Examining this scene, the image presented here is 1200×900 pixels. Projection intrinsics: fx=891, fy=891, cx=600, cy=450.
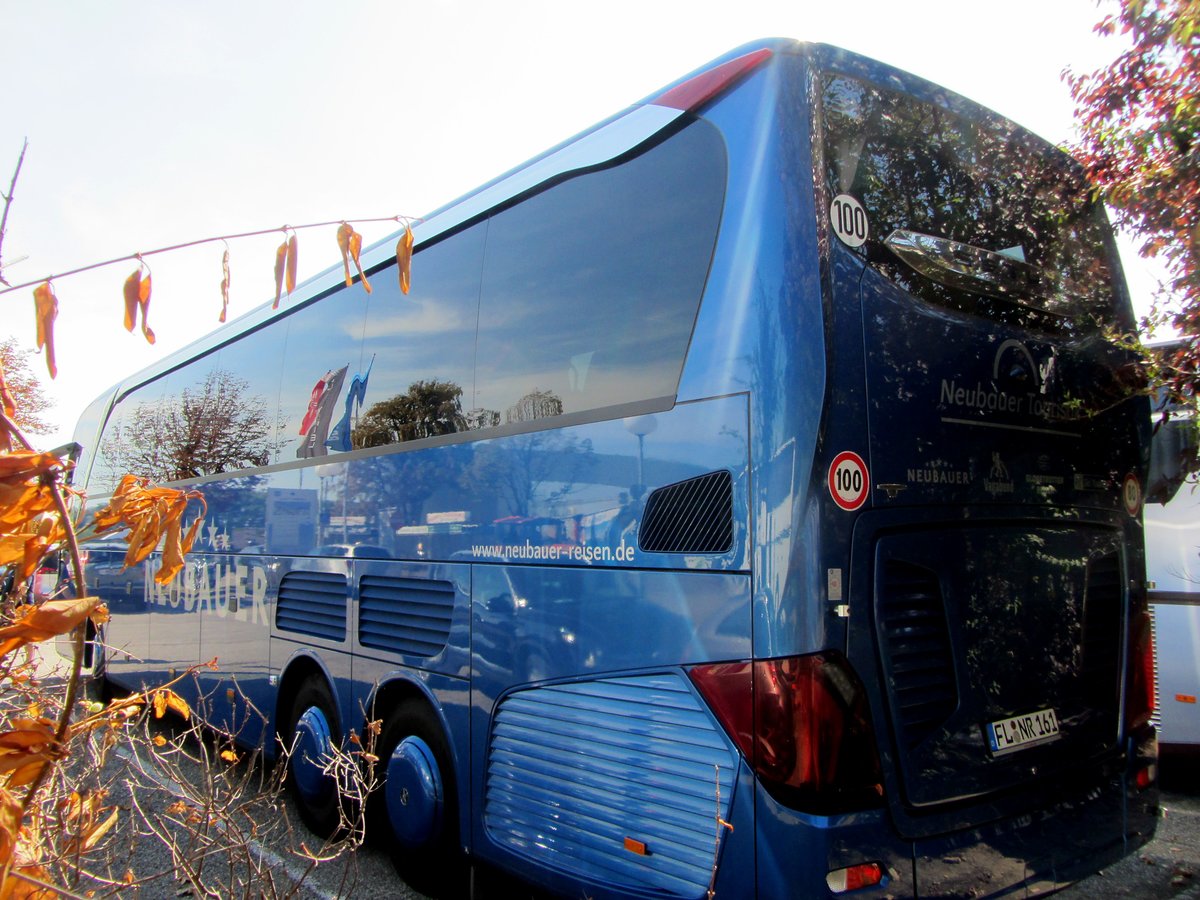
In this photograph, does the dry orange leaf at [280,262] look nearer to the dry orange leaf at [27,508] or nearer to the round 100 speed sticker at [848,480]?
the dry orange leaf at [27,508]

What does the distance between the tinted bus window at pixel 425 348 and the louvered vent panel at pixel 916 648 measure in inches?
80.5

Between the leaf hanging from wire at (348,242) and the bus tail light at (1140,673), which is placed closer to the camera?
the leaf hanging from wire at (348,242)

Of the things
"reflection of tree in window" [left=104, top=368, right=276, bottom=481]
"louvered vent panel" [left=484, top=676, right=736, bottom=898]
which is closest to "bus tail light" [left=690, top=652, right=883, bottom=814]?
"louvered vent panel" [left=484, top=676, right=736, bottom=898]

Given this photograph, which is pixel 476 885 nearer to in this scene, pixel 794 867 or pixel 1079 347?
pixel 794 867

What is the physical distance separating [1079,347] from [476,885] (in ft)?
12.7

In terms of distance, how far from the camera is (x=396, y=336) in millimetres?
5125

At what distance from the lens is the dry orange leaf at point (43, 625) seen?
46.6 inches

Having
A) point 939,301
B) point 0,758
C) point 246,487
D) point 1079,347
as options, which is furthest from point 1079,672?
point 246,487

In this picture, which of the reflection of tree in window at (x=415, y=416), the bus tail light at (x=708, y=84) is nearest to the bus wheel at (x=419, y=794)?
the reflection of tree in window at (x=415, y=416)

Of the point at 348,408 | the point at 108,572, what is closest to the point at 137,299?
the point at 348,408

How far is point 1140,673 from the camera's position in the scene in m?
4.03

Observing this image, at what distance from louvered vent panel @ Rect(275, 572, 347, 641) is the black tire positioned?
759 mm

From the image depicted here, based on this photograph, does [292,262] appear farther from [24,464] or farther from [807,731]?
[807,731]

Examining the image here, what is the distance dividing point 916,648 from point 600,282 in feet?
6.19
